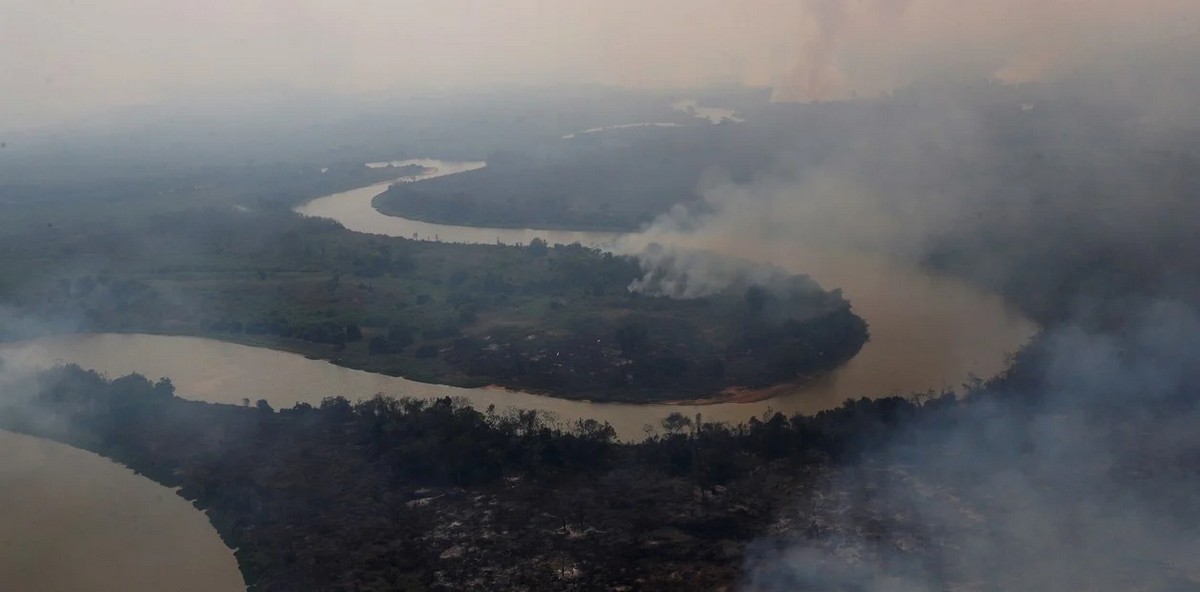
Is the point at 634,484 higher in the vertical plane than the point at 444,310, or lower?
lower

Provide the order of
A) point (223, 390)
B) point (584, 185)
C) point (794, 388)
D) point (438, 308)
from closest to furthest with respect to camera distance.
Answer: point (794, 388) → point (223, 390) → point (438, 308) → point (584, 185)

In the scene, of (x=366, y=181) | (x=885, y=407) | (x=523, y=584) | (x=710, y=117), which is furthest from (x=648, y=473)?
(x=710, y=117)

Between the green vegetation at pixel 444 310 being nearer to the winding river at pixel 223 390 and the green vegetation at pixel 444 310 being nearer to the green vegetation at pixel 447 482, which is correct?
the winding river at pixel 223 390

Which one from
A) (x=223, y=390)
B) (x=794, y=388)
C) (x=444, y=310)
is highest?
(x=444, y=310)

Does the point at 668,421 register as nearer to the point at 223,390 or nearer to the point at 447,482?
the point at 447,482

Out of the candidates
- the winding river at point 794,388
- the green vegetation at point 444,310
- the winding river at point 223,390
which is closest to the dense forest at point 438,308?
the green vegetation at point 444,310

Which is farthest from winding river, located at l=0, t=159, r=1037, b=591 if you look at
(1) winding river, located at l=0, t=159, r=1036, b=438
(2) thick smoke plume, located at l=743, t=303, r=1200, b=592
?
(2) thick smoke plume, located at l=743, t=303, r=1200, b=592

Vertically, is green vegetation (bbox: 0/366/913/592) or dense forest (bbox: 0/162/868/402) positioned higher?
dense forest (bbox: 0/162/868/402)

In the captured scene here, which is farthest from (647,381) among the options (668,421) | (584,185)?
(584,185)

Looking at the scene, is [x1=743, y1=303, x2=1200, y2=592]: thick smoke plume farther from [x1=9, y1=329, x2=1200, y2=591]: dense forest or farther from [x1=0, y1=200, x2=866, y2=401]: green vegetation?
[x1=0, y1=200, x2=866, y2=401]: green vegetation

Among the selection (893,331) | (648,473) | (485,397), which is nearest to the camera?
(648,473)

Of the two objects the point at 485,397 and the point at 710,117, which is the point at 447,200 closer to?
the point at 485,397
